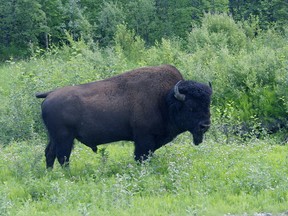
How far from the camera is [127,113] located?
36.3 ft

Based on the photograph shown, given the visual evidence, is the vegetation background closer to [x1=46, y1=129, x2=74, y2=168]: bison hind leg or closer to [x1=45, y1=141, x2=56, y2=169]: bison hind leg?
[x1=45, y1=141, x2=56, y2=169]: bison hind leg

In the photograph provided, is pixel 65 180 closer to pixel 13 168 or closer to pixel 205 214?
pixel 13 168

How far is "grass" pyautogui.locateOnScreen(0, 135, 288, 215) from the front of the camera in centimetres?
809

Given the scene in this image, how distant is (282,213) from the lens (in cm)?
773

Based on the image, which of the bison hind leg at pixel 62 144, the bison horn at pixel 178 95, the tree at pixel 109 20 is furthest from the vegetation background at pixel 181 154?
the tree at pixel 109 20

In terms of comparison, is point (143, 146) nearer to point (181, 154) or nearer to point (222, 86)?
point (181, 154)

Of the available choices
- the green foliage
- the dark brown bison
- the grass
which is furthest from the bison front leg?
the green foliage

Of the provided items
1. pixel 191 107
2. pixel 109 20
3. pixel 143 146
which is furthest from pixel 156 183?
pixel 109 20

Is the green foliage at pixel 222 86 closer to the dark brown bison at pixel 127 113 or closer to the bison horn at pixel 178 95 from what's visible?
the dark brown bison at pixel 127 113

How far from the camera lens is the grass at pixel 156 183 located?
809 centimetres

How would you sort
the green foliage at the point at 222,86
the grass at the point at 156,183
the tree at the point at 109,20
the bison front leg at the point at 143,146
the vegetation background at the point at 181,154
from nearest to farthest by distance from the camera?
the grass at the point at 156,183
the vegetation background at the point at 181,154
the bison front leg at the point at 143,146
the green foliage at the point at 222,86
the tree at the point at 109,20

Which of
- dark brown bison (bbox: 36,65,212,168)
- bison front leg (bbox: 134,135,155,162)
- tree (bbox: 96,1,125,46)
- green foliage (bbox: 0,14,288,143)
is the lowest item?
tree (bbox: 96,1,125,46)

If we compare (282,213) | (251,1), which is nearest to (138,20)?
(251,1)

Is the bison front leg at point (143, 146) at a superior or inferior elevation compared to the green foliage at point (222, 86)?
superior
